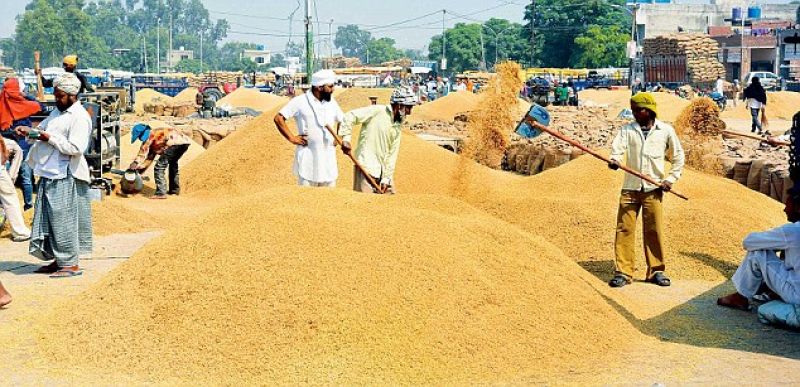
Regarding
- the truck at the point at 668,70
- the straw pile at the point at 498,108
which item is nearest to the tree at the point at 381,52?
the truck at the point at 668,70

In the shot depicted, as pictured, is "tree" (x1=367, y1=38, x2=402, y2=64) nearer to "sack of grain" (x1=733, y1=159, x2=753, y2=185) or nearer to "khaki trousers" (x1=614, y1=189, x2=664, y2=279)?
"sack of grain" (x1=733, y1=159, x2=753, y2=185)

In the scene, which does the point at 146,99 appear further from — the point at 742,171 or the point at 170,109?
the point at 742,171

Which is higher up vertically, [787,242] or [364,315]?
[787,242]

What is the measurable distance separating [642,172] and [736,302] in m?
1.25

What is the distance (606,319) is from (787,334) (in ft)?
3.81

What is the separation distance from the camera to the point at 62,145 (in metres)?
7.87

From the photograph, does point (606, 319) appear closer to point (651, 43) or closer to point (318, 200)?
point (318, 200)

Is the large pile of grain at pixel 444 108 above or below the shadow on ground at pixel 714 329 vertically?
above

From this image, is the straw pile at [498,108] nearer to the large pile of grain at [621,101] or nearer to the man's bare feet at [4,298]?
the man's bare feet at [4,298]

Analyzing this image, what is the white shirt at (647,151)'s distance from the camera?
318 inches

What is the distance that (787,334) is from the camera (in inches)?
257

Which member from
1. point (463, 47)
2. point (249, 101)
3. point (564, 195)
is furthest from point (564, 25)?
point (564, 195)

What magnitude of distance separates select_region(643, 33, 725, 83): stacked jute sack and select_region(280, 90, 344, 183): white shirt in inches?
1542

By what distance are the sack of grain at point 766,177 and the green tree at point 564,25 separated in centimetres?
6363
